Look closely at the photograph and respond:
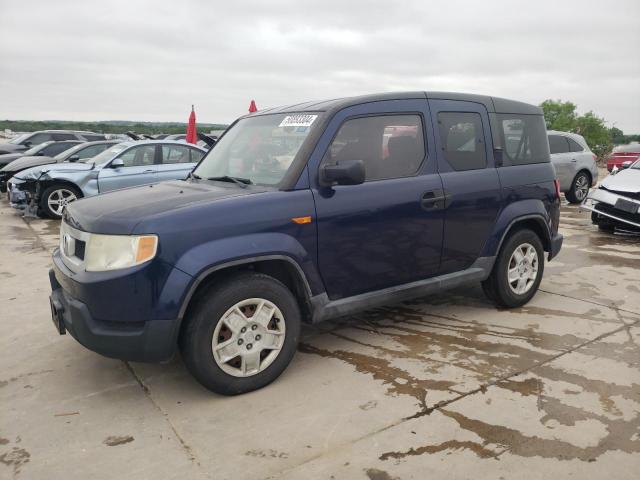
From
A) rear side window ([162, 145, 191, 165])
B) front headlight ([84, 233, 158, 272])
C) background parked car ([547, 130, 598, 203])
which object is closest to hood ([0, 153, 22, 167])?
rear side window ([162, 145, 191, 165])

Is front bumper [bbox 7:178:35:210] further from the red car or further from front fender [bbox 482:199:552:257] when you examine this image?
the red car

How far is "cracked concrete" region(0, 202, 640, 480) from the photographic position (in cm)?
265

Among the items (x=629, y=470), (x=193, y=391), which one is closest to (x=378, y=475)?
(x=629, y=470)

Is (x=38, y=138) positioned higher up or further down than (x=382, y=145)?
higher up

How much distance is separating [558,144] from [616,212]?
13.8 ft

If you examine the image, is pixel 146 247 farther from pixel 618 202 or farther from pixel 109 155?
pixel 109 155

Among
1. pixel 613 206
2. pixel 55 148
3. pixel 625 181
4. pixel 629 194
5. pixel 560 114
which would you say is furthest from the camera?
pixel 560 114

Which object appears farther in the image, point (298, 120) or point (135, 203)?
point (298, 120)

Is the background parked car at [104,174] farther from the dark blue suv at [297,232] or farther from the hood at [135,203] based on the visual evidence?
the hood at [135,203]

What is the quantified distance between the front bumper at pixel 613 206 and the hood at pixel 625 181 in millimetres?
109

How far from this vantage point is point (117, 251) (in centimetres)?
307

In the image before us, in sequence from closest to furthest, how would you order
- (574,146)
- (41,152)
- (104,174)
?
(104,174)
(574,146)
(41,152)

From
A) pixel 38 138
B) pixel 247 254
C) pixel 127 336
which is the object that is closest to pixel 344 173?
pixel 247 254

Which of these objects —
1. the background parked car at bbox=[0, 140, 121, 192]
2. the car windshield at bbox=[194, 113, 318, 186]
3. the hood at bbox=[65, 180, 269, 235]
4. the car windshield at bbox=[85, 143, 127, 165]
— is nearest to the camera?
the hood at bbox=[65, 180, 269, 235]
